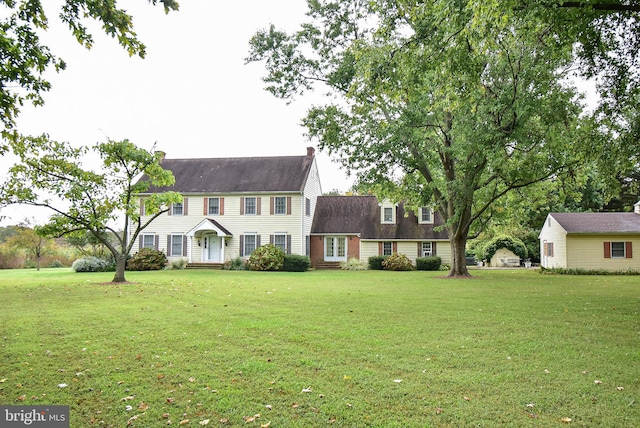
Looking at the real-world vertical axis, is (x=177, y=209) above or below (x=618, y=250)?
above

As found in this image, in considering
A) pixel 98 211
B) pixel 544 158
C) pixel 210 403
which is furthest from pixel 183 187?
pixel 210 403

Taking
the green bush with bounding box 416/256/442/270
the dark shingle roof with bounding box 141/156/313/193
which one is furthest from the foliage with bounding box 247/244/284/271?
the green bush with bounding box 416/256/442/270

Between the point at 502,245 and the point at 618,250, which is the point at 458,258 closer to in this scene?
the point at 618,250

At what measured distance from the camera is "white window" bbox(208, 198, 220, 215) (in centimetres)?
3067

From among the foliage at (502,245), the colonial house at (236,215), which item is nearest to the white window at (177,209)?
the colonial house at (236,215)

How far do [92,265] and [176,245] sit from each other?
580 centimetres

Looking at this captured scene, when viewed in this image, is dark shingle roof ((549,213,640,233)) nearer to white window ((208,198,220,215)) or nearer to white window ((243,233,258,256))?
white window ((243,233,258,256))

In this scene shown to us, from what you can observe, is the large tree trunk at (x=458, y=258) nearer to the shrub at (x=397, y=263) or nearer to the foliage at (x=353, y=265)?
the shrub at (x=397, y=263)

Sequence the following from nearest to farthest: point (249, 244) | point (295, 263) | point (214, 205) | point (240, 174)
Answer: point (295, 263), point (249, 244), point (214, 205), point (240, 174)

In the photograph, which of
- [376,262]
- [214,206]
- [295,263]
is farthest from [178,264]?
[376,262]

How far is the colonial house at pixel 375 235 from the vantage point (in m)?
30.6

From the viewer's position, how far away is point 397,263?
28625 mm

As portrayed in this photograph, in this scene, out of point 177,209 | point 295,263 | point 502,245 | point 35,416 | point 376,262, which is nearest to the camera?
point 35,416

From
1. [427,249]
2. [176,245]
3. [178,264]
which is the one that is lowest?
[178,264]
